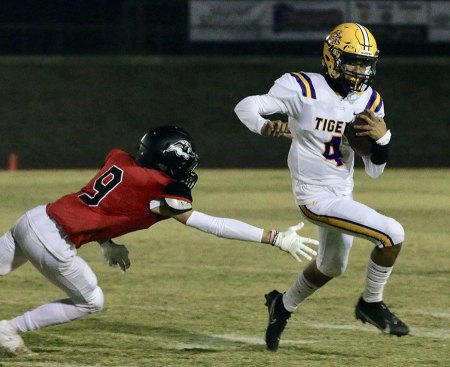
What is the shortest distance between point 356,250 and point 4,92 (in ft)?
38.9

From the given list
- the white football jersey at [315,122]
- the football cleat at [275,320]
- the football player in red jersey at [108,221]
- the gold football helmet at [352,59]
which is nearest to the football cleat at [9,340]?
the football player in red jersey at [108,221]

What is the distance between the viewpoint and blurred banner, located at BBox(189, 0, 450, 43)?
21.5m

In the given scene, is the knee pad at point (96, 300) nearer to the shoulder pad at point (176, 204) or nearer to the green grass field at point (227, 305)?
the green grass field at point (227, 305)

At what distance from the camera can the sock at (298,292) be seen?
6367 millimetres

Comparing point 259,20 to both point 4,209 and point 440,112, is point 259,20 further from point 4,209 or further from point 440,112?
point 4,209

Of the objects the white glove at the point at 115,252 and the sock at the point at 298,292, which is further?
the sock at the point at 298,292

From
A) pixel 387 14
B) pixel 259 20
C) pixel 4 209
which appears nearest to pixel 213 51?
pixel 259 20

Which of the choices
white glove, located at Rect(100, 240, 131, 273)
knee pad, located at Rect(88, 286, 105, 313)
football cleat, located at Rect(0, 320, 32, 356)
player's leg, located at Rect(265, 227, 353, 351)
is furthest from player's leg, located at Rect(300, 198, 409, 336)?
football cleat, located at Rect(0, 320, 32, 356)

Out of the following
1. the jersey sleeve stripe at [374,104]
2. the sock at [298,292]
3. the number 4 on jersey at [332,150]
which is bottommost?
the sock at [298,292]

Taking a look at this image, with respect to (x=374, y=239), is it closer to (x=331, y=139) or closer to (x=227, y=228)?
(x=331, y=139)

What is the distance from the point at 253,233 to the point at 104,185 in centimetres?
84

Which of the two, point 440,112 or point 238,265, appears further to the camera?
point 440,112

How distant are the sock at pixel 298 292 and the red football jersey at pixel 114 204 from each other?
114 cm

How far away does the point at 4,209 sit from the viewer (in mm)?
13211
